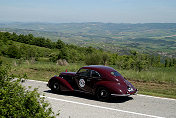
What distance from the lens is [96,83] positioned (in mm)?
9641

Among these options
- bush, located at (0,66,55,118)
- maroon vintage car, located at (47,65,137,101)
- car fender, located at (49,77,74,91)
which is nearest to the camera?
bush, located at (0,66,55,118)

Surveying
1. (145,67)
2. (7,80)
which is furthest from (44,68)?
(7,80)

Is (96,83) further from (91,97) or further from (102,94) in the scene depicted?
(91,97)

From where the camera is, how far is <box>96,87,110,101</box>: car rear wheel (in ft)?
30.7

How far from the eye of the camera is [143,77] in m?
14.6

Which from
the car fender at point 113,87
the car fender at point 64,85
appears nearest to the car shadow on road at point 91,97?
the car fender at point 64,85

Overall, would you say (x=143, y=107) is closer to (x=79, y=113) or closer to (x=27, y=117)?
(x=79, y=113)

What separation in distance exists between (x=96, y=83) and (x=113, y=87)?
805 millimetres

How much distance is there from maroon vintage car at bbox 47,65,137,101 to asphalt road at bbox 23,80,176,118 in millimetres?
356

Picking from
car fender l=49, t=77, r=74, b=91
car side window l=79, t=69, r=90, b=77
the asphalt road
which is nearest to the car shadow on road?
the asphalt road

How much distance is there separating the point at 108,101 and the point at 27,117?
5934mm

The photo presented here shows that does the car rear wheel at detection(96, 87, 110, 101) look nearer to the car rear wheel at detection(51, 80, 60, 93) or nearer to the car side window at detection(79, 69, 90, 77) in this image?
the car side window at detection(79, 69, 90, 77)

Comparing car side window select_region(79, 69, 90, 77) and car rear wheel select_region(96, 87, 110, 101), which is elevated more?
car side window select_region(79, 69, 90, 77)

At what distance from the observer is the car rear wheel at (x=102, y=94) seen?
30.7 ft
